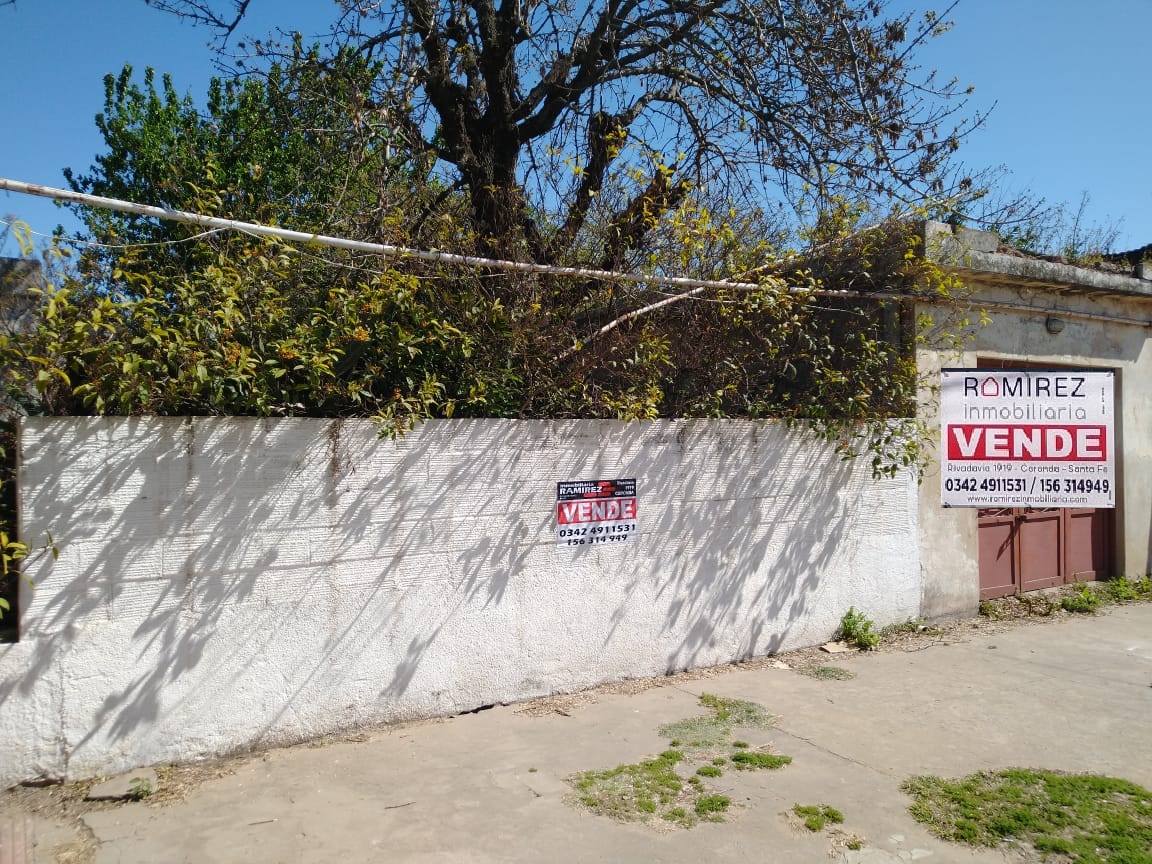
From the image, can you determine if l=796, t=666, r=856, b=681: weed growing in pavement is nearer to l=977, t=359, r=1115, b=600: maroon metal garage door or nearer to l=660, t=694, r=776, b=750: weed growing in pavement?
l=660, t=694, r=776, b=750: weed growing in pavement

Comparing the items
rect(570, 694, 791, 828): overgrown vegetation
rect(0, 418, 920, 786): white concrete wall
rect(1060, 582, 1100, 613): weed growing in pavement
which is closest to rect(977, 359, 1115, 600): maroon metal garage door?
rect(1060, 582, 1100, 613): weed growing in pavement

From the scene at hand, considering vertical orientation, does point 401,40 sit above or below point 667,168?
above

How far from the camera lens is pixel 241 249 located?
471cm

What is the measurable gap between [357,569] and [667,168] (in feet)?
12.2

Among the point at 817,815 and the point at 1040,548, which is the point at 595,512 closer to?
the point at 817,815

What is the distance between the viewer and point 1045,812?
3.94 metres

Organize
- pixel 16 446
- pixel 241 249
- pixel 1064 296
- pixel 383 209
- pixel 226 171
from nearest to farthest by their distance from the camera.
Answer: pixel 16 446 < pixel 241 249 < pixel 383 209 < pixel 1064 296 < pixel 226 171

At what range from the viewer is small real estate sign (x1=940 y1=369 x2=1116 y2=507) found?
6.02 meters

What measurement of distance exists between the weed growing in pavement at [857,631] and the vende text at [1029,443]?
1.63 meters

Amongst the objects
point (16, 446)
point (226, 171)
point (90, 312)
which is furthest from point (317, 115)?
point (226, 171)

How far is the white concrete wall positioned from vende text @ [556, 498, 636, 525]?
0.10 metres

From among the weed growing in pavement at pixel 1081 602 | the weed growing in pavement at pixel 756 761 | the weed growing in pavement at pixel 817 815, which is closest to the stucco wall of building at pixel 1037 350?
the weed growing in pavement at pixel 1081 602

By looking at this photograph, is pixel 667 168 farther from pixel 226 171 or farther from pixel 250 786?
pixel 226 171

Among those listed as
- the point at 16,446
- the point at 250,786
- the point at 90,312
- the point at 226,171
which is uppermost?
the point at 226,171
